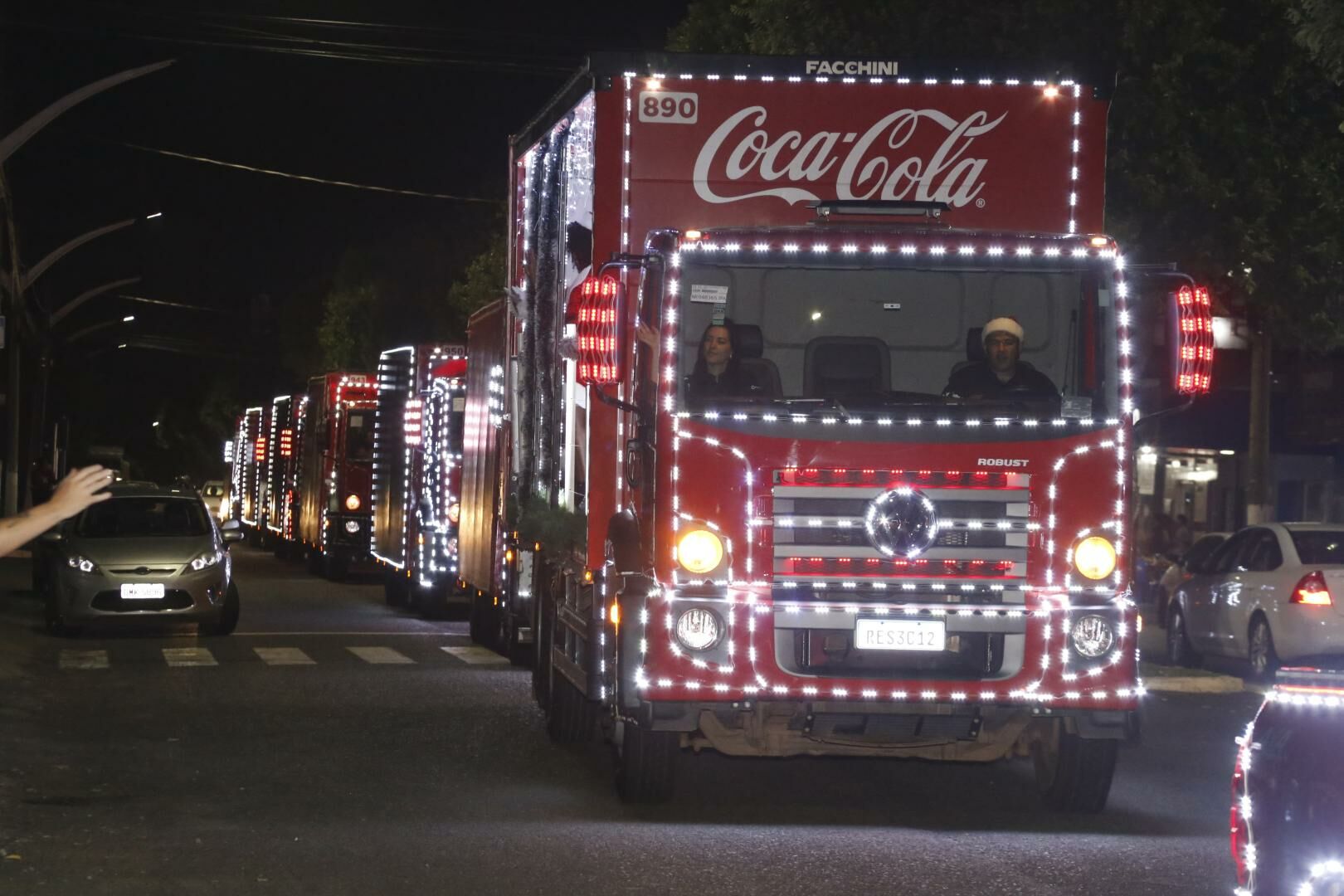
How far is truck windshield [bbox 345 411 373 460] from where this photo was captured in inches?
1373

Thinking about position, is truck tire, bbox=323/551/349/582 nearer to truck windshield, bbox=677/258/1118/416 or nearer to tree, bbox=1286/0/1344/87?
tree, bbox=1286/0/1344/87

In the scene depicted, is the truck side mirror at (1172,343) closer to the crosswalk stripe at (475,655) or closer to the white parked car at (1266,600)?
the white parked car at (1266,600)

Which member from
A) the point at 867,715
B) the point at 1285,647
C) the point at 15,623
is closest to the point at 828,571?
the point at 867,715

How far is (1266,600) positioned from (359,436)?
59.7 feet

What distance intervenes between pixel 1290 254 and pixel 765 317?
13.5 metres

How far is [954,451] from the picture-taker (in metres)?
10.6

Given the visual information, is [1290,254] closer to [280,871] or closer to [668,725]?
[668,725]

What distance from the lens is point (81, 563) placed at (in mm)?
22141

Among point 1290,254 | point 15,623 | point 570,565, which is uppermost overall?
point 1290,254

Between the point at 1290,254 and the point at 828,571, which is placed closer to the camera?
the point at 828,571

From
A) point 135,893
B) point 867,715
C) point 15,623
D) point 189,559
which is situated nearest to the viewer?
point 135,893

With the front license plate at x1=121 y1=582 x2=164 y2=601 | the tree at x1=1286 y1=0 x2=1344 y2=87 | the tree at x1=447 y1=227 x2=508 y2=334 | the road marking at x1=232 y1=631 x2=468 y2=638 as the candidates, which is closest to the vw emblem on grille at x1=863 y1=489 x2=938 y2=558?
the tree at x1=1286 y1=0 x2=1344 y2=87

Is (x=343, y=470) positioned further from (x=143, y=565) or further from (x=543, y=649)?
(x=543, y=649)

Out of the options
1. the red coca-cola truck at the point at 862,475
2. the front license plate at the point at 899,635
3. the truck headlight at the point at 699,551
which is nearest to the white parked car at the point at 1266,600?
the red coca-cola truck at the point at 862,475
